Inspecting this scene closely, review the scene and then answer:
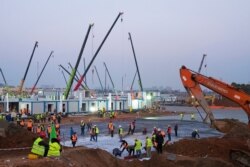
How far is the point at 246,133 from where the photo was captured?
91.2 ft

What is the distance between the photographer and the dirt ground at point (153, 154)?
16656 millimetres

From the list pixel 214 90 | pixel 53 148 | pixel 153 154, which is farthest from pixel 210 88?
pixel 53 148

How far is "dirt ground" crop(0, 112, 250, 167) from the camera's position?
54.6 feet

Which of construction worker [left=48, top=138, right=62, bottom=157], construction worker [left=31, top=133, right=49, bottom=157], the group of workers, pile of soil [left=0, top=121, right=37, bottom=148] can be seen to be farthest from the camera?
pile of soil [left=0, top=121, right=37, bottom=148]

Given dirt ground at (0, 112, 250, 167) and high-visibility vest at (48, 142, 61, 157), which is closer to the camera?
high-visibility vest at (48, 142, 61, 157)

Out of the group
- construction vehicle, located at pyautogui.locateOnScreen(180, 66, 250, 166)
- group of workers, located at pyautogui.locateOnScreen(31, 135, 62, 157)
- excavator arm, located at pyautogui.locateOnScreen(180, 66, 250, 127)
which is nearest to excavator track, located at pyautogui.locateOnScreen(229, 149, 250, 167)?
construction vehicle, located at pyautogui.locateOnScreen(180, 66, 250, 166)

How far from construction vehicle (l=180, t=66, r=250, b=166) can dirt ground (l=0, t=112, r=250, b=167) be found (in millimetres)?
692

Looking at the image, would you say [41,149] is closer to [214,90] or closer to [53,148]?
[53,148]

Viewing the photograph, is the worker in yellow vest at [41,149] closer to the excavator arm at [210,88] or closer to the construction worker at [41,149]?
the construction worker at [41,149]

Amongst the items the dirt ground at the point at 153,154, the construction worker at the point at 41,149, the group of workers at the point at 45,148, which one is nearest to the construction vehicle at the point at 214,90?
the dirt ground at the point at 153,154

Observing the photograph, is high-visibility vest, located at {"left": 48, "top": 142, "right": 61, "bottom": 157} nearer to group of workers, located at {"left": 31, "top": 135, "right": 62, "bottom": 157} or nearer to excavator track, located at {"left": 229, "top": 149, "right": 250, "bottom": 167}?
group of workers, located at {"left": 31, "top": 135, "right": 62, "bottom": 157}

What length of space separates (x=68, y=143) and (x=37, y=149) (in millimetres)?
14896

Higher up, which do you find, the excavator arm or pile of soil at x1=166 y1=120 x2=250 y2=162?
the excavator arm

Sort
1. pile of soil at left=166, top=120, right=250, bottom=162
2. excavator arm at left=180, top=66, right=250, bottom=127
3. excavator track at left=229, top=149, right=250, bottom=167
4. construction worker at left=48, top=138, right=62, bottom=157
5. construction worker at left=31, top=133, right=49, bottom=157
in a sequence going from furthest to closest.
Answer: pile of soil at left=166, top=120, right=250, bottom=162 → excavator arm at left=180, top=66, right=250, bottom=127 → excavator track at left=229, top=149, right=250, bottom=167 → construction worker at left=48, top=138, right=62, bottom=157 → construction worker at left=31, top=133, right=49, bottom=157
